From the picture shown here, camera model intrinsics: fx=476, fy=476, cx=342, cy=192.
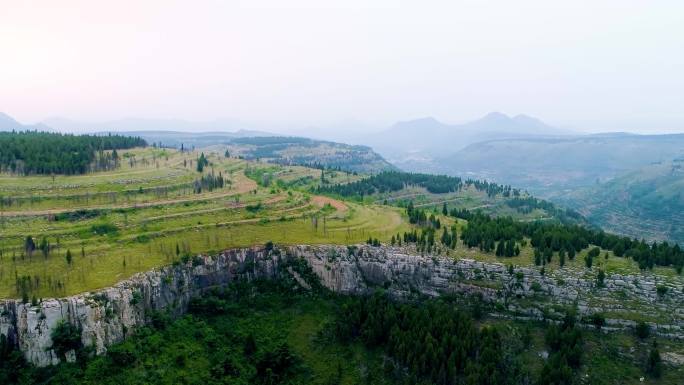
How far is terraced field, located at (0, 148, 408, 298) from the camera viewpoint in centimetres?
5541

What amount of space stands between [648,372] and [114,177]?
292 feet

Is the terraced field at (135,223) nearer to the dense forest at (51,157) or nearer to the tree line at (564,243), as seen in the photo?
the dense forest at (51,157)

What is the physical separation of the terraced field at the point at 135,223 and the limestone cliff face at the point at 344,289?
2.50m

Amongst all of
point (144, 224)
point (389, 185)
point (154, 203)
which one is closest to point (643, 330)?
point (144, 224)

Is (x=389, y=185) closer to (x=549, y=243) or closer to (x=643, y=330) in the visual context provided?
(x=549, y=243)

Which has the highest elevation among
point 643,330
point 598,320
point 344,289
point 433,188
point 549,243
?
point 549,243

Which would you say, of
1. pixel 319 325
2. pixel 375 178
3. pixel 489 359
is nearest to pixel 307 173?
pixel 375 178

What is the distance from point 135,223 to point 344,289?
3263 cm

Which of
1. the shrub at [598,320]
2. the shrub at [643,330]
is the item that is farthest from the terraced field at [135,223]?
the shrub at [643,330]

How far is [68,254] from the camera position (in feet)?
181

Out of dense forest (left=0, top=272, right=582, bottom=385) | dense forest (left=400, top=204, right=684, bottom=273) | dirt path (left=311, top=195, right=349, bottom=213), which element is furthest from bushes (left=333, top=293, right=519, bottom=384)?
dirt path (left=311, top=195, right=349, bottom=213)

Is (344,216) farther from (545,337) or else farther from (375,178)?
(375,178)

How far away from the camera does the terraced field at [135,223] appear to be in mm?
55406

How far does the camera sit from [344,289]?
67.2 metres
